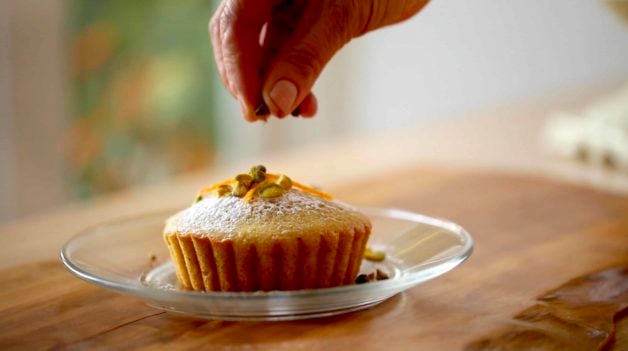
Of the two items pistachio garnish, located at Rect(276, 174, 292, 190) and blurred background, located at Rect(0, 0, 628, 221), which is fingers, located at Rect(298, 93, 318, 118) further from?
blurred background, located at Rect(0, 0, 628, 221)

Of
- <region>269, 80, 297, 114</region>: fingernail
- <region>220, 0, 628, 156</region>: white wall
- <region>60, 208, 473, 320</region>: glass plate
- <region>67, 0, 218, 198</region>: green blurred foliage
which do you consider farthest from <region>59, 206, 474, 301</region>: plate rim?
<region>220, 0, 628, 156</region>: white wall

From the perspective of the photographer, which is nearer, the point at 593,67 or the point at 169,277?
the point at 169,277

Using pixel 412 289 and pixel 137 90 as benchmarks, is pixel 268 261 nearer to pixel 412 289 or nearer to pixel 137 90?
pixel 412 289

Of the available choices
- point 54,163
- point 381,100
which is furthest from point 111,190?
point 381,100

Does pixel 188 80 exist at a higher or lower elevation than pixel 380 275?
higher

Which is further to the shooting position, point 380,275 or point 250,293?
point 380,275

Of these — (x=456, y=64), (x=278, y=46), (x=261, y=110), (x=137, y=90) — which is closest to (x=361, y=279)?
(x=261, y=110)

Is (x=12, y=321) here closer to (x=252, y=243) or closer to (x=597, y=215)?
(x=252, y=243)
